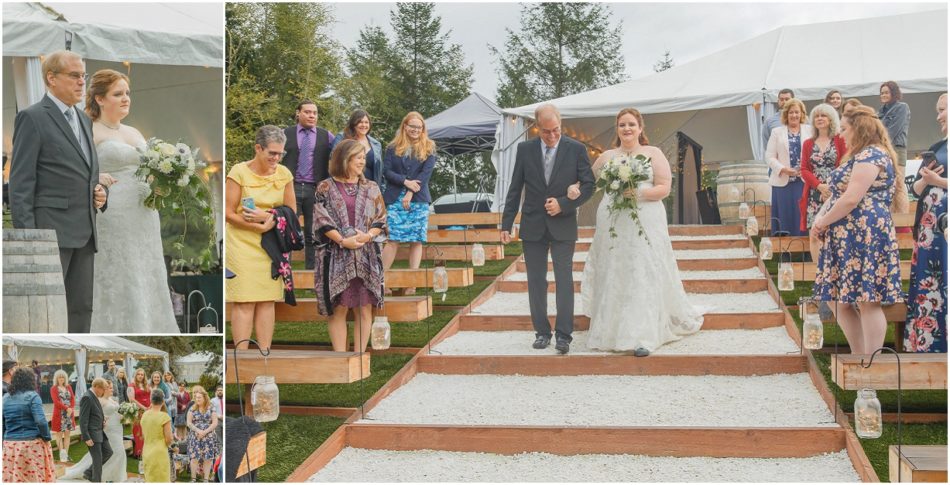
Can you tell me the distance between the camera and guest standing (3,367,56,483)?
264 centimetres

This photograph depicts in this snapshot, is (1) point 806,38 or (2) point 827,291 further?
(1) point 806,38

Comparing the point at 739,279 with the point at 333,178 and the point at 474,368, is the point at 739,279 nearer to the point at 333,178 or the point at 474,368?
the point at 474,368

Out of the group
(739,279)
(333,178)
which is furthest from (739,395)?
(739,279)

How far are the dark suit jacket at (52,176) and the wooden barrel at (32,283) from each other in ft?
0.14

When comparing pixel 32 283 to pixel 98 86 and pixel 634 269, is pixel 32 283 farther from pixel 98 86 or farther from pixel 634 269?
pixel 634 269

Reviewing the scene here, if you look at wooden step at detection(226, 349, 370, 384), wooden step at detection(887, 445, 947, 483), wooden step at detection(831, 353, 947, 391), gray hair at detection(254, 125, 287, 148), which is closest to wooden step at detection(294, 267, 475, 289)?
gray hair at detection(254, 125, 287, 148)

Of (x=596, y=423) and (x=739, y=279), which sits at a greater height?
(x=739, y=279)

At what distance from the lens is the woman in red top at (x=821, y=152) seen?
7441mm

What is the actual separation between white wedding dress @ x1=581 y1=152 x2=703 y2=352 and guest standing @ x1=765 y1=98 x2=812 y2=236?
2632 mm

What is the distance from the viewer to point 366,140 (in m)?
7.21

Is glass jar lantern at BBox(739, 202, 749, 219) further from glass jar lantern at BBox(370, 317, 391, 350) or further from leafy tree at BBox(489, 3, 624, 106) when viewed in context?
leafy tree at BBox(489, 3, 624, 106)

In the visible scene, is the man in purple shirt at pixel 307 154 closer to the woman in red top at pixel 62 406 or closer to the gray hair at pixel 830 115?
the gray hair at pixel 830 115

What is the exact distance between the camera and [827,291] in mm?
5473

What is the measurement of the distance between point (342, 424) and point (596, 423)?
140 centimetres
